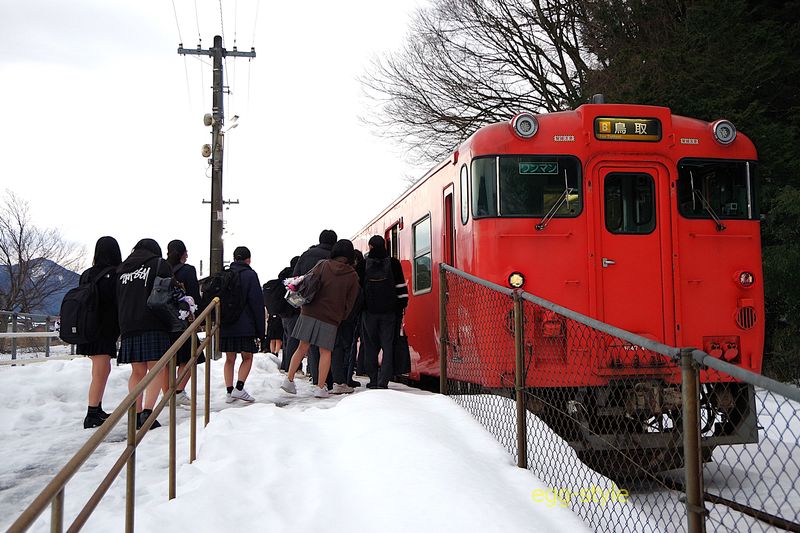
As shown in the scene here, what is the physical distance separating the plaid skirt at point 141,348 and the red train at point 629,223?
A: 2900mm

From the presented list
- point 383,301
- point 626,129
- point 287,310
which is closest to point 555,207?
point 626,129

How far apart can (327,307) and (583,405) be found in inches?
A: 125

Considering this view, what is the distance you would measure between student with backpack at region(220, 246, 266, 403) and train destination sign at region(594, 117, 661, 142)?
398 cm

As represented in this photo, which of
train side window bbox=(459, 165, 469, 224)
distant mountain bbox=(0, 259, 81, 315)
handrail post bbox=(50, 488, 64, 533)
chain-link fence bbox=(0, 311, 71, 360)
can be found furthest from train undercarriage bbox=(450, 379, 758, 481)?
distant mountain bbox=(0, 259, 81, 315)

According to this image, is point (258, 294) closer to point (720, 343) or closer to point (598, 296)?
point (598, 296)

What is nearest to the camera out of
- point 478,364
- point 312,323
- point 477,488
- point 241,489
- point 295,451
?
point 477,488

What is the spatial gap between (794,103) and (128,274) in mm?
13036

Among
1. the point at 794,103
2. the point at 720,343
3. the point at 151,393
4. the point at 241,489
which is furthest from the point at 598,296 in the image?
the point at 794,103

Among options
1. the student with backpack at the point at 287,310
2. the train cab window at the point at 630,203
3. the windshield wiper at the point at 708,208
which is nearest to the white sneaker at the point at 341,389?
the student with backpack at the point at 287,310

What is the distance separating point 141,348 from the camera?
6.43 metres

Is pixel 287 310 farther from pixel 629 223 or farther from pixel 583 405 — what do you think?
pixel 583 405

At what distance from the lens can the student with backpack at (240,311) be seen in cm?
767

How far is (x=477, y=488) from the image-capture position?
384cm

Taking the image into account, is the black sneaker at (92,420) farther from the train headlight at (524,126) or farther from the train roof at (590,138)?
the train headlight at (524,126)
